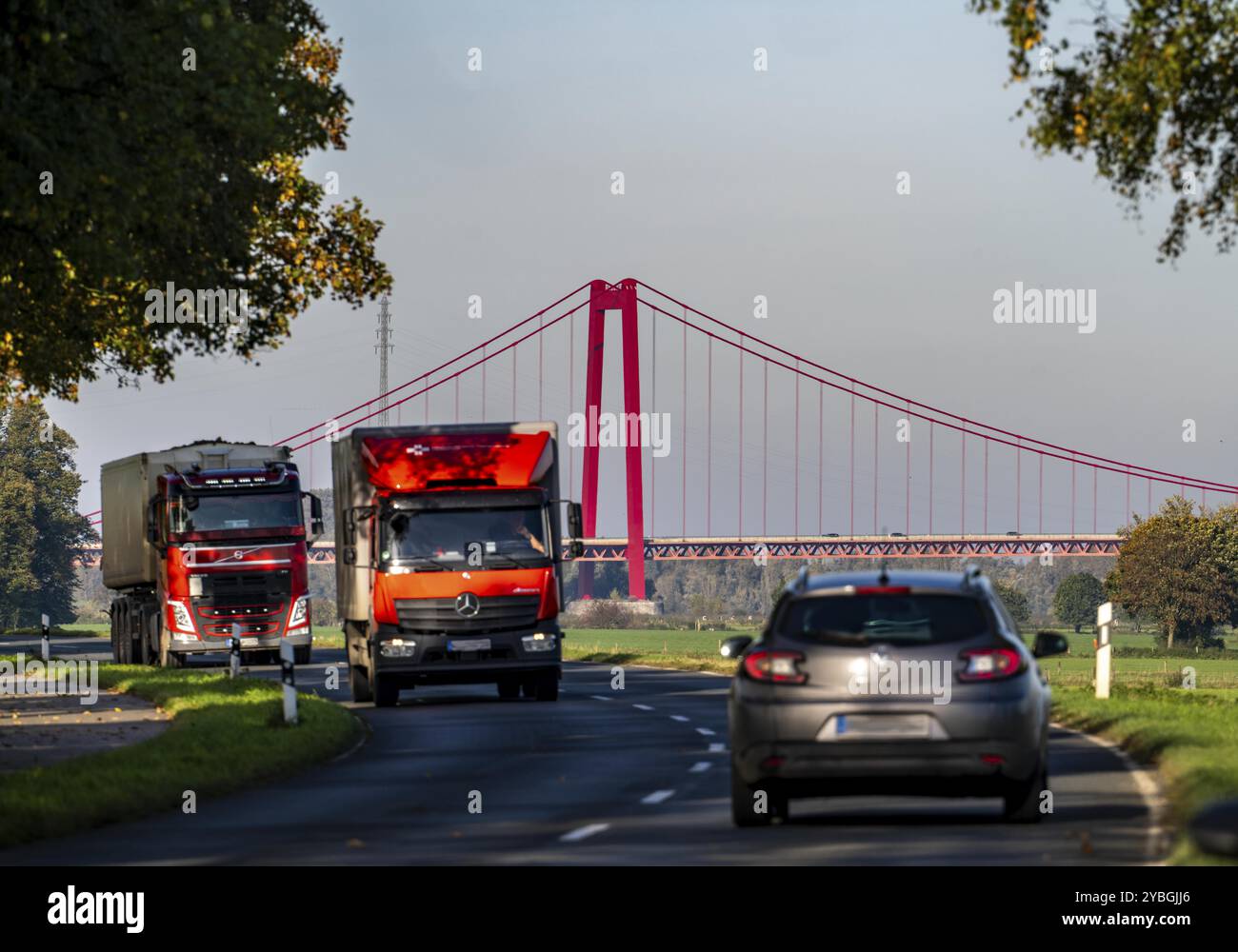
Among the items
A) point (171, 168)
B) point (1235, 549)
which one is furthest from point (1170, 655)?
point (171, 168)

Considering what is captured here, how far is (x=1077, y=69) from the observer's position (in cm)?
1653

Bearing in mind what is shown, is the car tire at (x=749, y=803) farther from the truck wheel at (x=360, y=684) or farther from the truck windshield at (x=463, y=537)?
the truck wheel at (x=360, y=684)

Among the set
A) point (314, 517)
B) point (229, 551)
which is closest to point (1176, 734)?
point (314, 517)

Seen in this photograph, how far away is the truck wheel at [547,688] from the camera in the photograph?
3039 centimetres

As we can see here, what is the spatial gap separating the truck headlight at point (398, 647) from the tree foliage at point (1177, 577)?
106153 millimetres

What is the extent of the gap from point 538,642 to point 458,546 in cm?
175

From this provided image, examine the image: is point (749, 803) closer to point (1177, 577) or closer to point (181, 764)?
point (181, 764)

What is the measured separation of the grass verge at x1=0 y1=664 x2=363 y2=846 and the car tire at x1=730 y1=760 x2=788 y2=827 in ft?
14.3

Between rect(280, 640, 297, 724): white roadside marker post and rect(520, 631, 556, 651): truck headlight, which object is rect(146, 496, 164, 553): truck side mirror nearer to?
rect(520, 631, 556, 651): truck headlight

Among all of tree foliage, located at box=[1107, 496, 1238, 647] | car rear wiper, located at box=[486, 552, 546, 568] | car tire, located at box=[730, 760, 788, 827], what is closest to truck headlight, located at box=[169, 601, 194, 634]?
car rear wiper, located at box=[486, 552, 546, 568]

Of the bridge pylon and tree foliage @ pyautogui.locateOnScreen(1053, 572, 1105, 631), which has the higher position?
the bridge pylon

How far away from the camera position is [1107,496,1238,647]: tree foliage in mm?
130000

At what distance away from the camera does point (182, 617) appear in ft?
131
